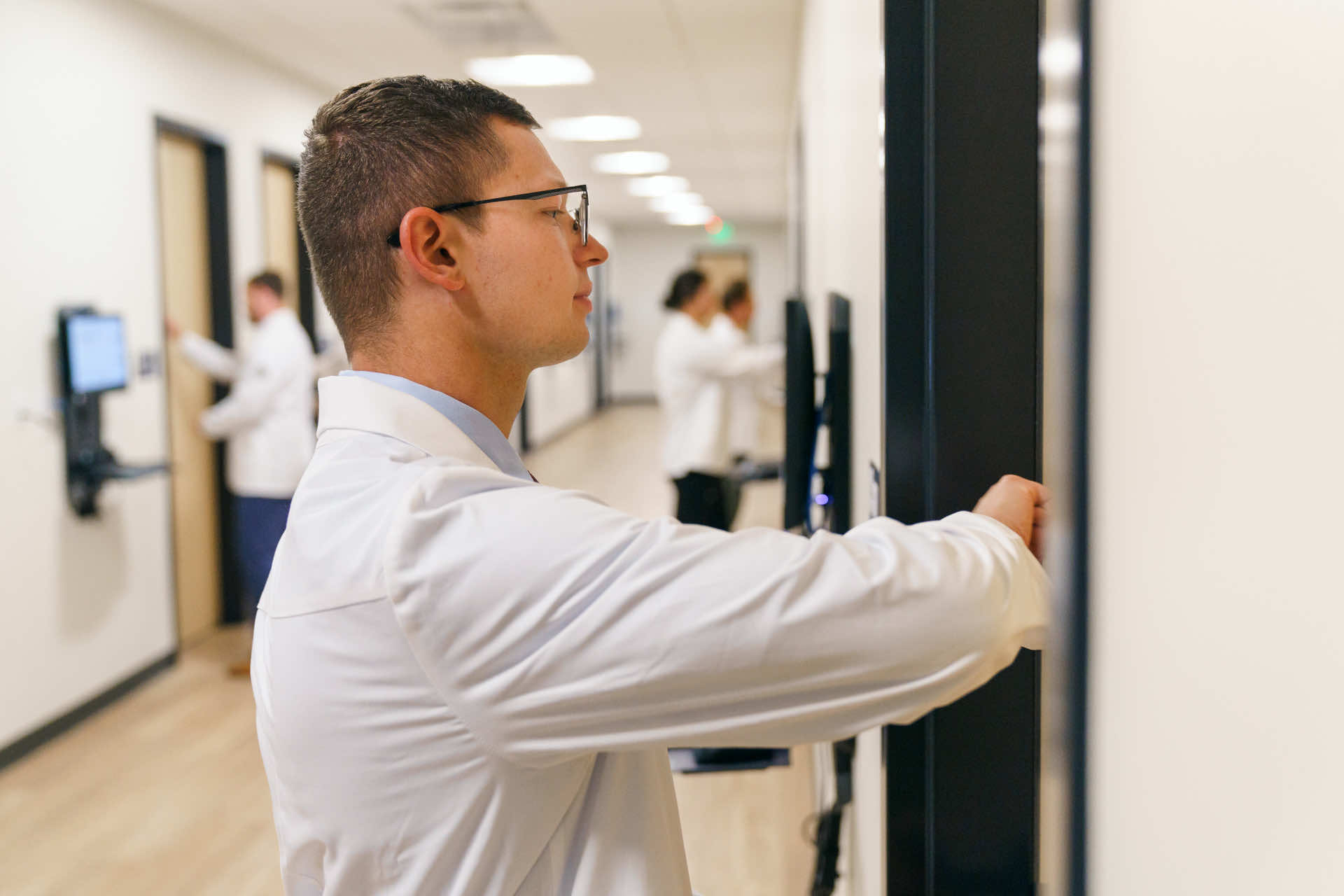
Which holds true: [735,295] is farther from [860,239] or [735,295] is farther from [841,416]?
[860,239]

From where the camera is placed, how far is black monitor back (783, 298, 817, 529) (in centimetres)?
143

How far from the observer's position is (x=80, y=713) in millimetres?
3420

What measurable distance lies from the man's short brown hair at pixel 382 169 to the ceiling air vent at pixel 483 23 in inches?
132

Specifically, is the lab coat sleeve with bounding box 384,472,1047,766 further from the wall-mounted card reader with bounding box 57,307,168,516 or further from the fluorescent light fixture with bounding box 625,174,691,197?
the fluorescent light fixture with bounding box 625,174,691,197

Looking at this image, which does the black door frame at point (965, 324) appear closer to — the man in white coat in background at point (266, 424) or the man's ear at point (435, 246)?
the man's ear at point (435, 246)

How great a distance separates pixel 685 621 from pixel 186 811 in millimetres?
2694

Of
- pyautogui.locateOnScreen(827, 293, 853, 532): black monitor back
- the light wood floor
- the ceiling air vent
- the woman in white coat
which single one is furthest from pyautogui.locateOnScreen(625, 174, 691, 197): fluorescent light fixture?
pyautogui.locateOnScreen(827, 293, 853, 532): black monitor back

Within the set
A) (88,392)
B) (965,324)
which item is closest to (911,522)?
(965,324)

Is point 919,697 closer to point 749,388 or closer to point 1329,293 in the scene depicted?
point 1329,293

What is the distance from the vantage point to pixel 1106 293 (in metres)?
0.45

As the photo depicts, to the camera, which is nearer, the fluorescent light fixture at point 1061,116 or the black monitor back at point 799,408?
the fluorescent light fixture at point 1061,116

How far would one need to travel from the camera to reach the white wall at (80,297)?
10.3 ft

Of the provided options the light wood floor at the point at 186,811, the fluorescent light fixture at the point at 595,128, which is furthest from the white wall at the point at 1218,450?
the fluorescent light fixture at the point at 595,128

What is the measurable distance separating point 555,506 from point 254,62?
4.78 metres
